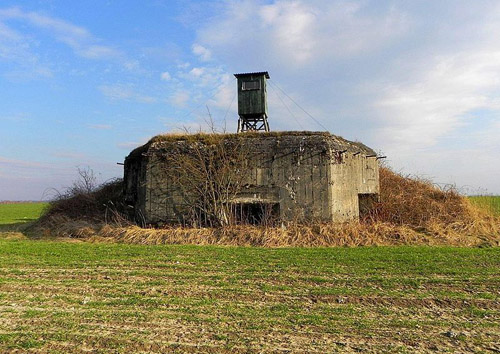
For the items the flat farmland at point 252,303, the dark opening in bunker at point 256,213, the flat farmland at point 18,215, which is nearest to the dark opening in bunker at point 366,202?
the dark opening in bunker at point 256,213

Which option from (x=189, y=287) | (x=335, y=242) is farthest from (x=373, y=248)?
(x=189, y=287)

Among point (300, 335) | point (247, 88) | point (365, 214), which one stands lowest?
point (300, 335)

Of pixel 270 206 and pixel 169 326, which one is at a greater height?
pixel 270 206

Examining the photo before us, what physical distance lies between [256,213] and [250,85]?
693 centimetres

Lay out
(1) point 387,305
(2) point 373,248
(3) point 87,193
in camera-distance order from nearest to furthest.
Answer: (1) point 387,305 < (2) point 373,248 < (3) point 87,193

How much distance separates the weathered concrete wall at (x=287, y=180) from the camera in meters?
12.0

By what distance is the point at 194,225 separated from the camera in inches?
479

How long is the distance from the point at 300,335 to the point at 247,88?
47.2ft

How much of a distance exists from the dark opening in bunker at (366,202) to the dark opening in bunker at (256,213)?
418 cm

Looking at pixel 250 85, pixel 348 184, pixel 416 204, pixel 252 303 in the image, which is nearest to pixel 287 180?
pixel 348 184

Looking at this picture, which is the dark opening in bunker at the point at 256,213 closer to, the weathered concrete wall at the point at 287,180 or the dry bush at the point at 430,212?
the weathered concrete wall at the point at 287,180

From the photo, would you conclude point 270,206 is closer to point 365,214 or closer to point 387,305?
Result: point 365,214

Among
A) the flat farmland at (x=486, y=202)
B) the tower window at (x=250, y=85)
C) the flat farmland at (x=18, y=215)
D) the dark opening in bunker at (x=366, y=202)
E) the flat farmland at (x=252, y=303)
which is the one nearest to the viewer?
the flat farmland at (x=252, y=303)

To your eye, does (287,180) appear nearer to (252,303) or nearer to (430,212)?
(430,212)
